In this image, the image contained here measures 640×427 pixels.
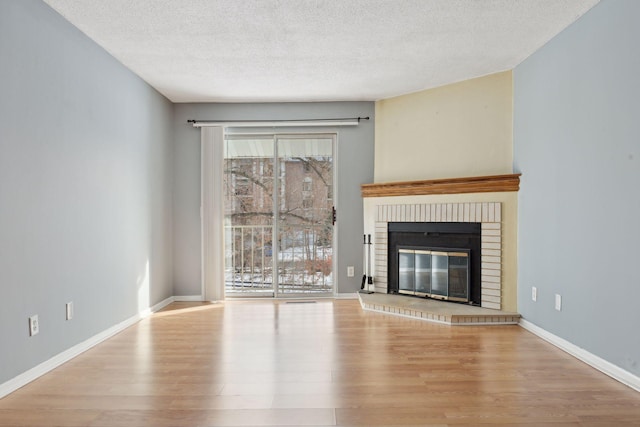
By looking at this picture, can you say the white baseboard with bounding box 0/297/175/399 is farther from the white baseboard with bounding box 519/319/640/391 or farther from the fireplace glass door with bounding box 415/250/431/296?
the white baseboard with bounding box 519/319/640/391

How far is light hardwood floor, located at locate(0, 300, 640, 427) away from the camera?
7.16 ft

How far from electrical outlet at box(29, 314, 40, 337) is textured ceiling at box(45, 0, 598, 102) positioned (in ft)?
6.59

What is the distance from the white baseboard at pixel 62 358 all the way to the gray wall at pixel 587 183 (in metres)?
3.59

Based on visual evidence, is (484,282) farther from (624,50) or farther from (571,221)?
(624,50)

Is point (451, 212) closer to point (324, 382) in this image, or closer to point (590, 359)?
point (590, 359)

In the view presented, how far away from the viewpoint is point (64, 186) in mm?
3051

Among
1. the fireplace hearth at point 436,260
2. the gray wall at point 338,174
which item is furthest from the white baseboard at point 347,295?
the fireplace hearth at point 436,260

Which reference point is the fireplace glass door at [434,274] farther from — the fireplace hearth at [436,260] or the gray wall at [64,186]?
the gray wall at [64,186]

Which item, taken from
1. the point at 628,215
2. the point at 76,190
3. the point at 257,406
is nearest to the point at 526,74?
the point at 628,215

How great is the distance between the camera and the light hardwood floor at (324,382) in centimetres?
218

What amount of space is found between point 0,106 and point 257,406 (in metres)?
2.19

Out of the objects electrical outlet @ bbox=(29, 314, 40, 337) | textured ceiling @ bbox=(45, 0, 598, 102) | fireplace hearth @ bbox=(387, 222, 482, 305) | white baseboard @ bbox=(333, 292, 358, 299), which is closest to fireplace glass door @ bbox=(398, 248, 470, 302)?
fireplace hearth @ bbox=(387, 222, 482, 305)

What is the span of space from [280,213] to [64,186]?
2643 millimetres

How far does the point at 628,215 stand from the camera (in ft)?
8.54
